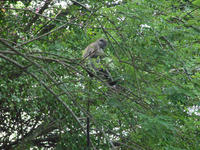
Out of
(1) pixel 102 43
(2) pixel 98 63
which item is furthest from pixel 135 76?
(1) pixel 102 43

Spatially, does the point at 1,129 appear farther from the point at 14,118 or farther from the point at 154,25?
the point at 154,25

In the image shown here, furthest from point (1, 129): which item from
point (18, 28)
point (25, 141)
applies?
point (18, 28)

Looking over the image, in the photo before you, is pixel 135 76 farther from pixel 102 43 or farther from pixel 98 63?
pixel 102 43

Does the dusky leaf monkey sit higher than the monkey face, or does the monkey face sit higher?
the monkey face

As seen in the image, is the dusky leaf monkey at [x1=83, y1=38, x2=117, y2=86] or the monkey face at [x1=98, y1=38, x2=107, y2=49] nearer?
the dusky leaf monkey at [x1=83, y1=38, x2=117, y2=86]

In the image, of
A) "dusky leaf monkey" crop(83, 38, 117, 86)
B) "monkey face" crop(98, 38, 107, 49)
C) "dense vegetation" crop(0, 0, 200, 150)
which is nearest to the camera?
"dense vegetation" crop(0, 0, 200, 150)

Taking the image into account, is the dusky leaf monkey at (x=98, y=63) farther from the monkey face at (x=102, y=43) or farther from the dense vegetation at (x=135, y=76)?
the dense vegetation at (x=135, y=76)

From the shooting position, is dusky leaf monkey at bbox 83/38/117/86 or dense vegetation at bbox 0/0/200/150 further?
dusky leaf monkey at bbox 83/38/117/86

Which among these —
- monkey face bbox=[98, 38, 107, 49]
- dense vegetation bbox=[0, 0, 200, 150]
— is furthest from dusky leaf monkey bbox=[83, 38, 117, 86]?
dense vegetation bbox=[0, 0, 200, 150]

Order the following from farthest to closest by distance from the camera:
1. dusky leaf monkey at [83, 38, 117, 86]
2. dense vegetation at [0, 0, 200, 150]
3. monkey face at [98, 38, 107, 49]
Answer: monkey face at [98, 38, 107, 49]
dusky leaf monkey at [83, 38, 117, 86]
dense vegetation at [0, 0, 200, 150]

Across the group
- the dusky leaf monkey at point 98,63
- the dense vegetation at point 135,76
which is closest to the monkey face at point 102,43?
the dusky leaf monkey at point 98,63

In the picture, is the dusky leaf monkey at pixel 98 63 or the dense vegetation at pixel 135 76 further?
the dusky leaf monkey at pixel 98 63

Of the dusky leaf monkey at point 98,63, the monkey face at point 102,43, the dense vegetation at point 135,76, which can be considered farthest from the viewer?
the monkey face at point 102,43

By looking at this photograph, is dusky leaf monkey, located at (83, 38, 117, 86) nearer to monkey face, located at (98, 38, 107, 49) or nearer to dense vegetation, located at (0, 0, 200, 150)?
monkey face, located at (98, 38, 107, 49)
